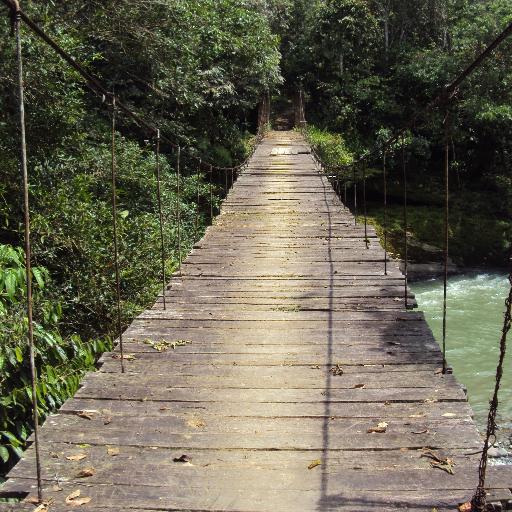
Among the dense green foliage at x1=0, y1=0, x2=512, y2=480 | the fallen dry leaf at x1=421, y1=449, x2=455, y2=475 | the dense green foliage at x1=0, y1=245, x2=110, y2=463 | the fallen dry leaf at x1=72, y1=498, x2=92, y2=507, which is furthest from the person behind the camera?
the dense green foliage at x1=0, y1=0, x2=512, y2=480

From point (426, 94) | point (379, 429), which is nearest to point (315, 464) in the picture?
point (379, 429)

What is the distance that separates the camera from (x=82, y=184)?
5852 millimetres

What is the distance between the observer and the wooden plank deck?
1.82 meters

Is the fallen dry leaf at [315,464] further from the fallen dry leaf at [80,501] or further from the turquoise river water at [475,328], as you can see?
the turquoise river water at [475,328]

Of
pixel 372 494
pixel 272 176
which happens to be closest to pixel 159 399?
pixel 372 494

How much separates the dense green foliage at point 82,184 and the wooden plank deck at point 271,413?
64 cm

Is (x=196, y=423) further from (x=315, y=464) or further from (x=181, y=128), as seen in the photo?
(x=181, y=128)

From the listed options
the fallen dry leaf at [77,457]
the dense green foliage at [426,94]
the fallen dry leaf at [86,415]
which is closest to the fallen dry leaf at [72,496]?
the fallen dry leaf at [77,457]

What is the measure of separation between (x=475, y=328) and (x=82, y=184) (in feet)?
18.1

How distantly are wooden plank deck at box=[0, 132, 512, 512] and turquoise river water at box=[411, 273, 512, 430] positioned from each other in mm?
2821

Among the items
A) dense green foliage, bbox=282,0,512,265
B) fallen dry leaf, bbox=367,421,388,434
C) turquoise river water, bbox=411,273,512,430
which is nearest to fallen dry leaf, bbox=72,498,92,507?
fallen dry leaf, bbox=367,421,388,434

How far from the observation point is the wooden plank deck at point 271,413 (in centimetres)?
182

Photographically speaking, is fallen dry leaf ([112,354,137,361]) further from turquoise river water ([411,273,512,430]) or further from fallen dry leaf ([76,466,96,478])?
turquoise river water ([411,273,512,430])

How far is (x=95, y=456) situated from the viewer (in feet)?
6.63
